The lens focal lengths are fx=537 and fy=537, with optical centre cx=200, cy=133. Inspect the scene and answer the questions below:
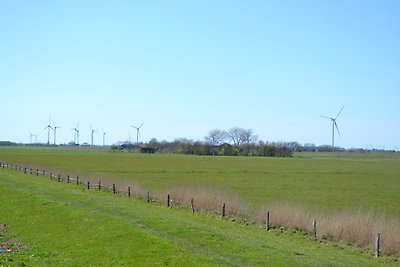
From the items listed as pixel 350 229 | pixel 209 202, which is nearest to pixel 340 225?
pixel 350 229

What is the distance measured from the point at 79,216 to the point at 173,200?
42.7ft

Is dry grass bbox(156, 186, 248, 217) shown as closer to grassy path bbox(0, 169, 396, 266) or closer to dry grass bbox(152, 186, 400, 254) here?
dry grass bbox(152, 186, 400, 254)

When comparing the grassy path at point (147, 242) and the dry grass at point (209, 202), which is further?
the dry grass at point (209, 202)

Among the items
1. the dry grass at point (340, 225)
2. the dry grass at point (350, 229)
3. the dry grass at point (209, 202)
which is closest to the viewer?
the dry grass at point (350, 229)

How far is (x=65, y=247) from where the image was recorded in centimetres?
2373

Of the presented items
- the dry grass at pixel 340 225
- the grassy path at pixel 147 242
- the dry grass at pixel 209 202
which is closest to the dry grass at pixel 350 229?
the dry grass at pixel 340 225

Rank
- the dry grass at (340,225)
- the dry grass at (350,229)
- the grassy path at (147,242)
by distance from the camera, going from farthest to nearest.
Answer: the dry grass at (340,225)
the dry grass at (350,229)
the grassy path at (147,242)

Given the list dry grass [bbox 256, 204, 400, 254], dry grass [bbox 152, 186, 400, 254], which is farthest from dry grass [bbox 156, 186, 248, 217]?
dry grass [bbox 256, 204, 400, 254]

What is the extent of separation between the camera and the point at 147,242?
21938mm

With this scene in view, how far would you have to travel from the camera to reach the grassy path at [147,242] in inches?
767

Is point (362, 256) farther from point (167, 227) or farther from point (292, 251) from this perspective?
point (167, 227)

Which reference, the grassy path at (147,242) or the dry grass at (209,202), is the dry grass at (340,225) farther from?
the grassy path at (147,242)

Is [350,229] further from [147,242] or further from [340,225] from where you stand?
[147,242]

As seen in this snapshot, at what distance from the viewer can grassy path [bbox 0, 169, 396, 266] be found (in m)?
19.5
